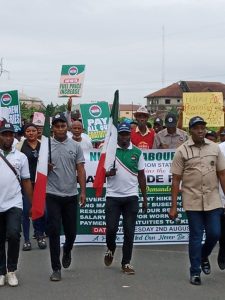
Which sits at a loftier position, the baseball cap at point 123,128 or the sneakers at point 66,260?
the baseball cap at point 123,128

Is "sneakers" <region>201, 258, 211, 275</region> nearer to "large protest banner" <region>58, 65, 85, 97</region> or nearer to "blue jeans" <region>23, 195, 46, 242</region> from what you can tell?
"blue jeans" <region>23, 195, 46, 242</region>

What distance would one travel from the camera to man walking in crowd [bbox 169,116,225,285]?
21.3 ft

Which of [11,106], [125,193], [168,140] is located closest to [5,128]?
[125,193]

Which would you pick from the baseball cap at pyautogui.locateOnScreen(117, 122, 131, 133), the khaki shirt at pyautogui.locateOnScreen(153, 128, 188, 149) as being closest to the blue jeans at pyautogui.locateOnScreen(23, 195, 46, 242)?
the khaki shirt at pyautogui.locateOnScreen(153, 128, 188, 149)

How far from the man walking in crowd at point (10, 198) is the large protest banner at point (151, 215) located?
2.02m

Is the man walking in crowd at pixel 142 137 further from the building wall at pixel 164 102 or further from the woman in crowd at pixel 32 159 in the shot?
the building wall at pixel 164 102

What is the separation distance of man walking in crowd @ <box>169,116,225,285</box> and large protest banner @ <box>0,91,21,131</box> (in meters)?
6.11

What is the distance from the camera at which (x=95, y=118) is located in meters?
12.4

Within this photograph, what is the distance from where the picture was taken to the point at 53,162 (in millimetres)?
6816

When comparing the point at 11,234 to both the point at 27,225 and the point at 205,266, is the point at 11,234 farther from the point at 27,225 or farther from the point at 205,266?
the point at 27,225

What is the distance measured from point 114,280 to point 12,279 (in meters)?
1.13

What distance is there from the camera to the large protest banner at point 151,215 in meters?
8.55

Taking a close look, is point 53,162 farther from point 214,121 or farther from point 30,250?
point 214,121

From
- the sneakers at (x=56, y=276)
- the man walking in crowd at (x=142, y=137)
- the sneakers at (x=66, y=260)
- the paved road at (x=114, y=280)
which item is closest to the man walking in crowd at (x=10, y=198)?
the paved road at (x=114, y=280)
